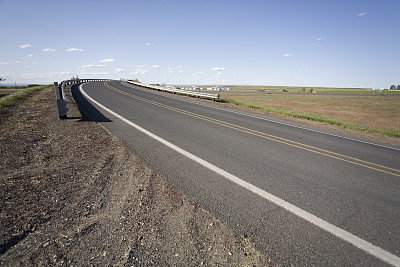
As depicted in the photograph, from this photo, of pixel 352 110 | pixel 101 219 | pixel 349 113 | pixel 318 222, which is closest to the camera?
pixel 101 219

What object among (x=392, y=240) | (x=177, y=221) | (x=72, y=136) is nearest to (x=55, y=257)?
(x=177, y=221)

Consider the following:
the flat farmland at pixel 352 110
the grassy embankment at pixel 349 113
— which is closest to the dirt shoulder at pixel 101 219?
the grassy embankment at pixel 349 113

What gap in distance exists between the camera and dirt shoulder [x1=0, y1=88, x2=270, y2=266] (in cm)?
215

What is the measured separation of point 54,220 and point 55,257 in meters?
0.69

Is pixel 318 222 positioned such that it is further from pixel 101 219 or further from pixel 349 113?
pixel 349 113

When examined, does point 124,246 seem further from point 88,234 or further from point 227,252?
point 227,252

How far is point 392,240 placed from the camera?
2.58 m

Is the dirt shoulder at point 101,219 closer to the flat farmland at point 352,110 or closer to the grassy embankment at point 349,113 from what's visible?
the grassy embankment at point 349,113

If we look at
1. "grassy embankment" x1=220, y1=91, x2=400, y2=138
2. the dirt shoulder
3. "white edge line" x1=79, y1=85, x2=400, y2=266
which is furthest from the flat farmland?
the dirt shoulder

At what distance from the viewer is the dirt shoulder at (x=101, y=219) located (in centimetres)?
215

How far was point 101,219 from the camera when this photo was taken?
2.69m

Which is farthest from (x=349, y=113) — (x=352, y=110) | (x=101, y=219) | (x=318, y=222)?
(x=101, y=219)

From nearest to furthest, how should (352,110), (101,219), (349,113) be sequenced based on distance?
(101,219), (349,113), (352,110)

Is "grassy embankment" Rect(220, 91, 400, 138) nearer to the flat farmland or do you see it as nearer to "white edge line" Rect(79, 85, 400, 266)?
the flat farmland
